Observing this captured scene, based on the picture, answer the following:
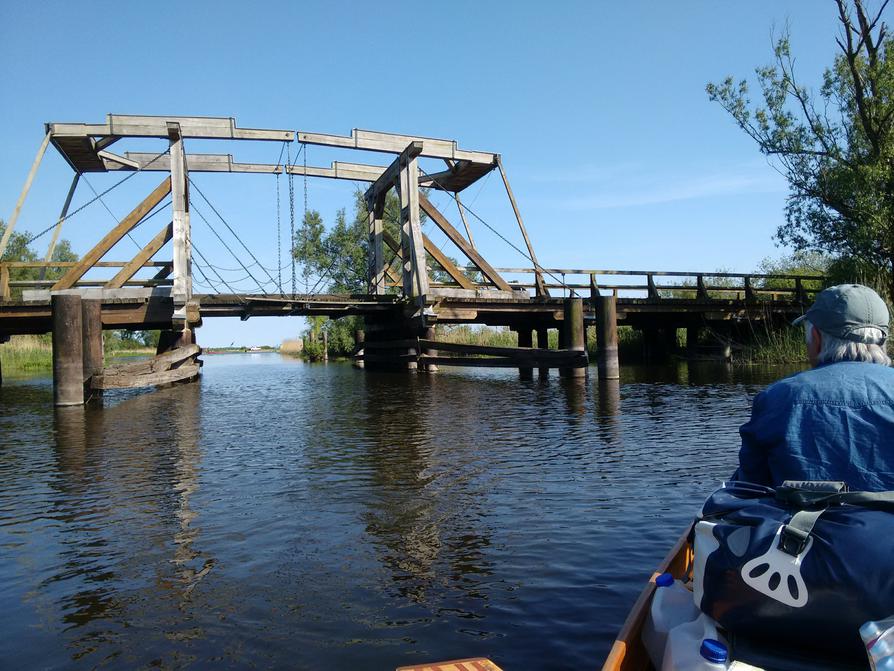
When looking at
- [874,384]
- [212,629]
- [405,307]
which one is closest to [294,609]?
[212,629]

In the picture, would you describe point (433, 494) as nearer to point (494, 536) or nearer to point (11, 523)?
point (494, 536)

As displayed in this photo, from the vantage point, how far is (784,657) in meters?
2.22

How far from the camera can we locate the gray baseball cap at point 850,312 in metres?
2.56

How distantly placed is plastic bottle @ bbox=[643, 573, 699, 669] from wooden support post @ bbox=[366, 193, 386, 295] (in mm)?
23944

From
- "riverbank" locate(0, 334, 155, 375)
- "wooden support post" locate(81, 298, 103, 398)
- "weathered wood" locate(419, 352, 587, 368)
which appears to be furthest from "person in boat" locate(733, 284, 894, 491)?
"riverbank" locate(0, 334, 155, 375)

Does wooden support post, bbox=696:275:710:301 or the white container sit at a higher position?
wooden support post, bbox=696:275:710:301

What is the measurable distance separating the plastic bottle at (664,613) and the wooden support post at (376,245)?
78.6 feet

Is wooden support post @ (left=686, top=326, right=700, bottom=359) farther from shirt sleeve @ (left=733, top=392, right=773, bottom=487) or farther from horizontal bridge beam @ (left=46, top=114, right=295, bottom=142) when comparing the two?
shirt sleeve @ (left=733, top=392, right=773, bottom=487)

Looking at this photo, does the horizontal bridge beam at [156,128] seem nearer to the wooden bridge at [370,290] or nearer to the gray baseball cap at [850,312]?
the wooden bridge at [370,290]

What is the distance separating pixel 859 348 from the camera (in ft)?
8.45

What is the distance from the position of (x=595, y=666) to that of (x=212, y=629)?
2.13 meters

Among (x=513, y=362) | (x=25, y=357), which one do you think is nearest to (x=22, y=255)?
(x=25, y=357)

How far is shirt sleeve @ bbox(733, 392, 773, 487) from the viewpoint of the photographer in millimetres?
2529

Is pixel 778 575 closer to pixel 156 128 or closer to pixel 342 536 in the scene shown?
pixel 342 536
